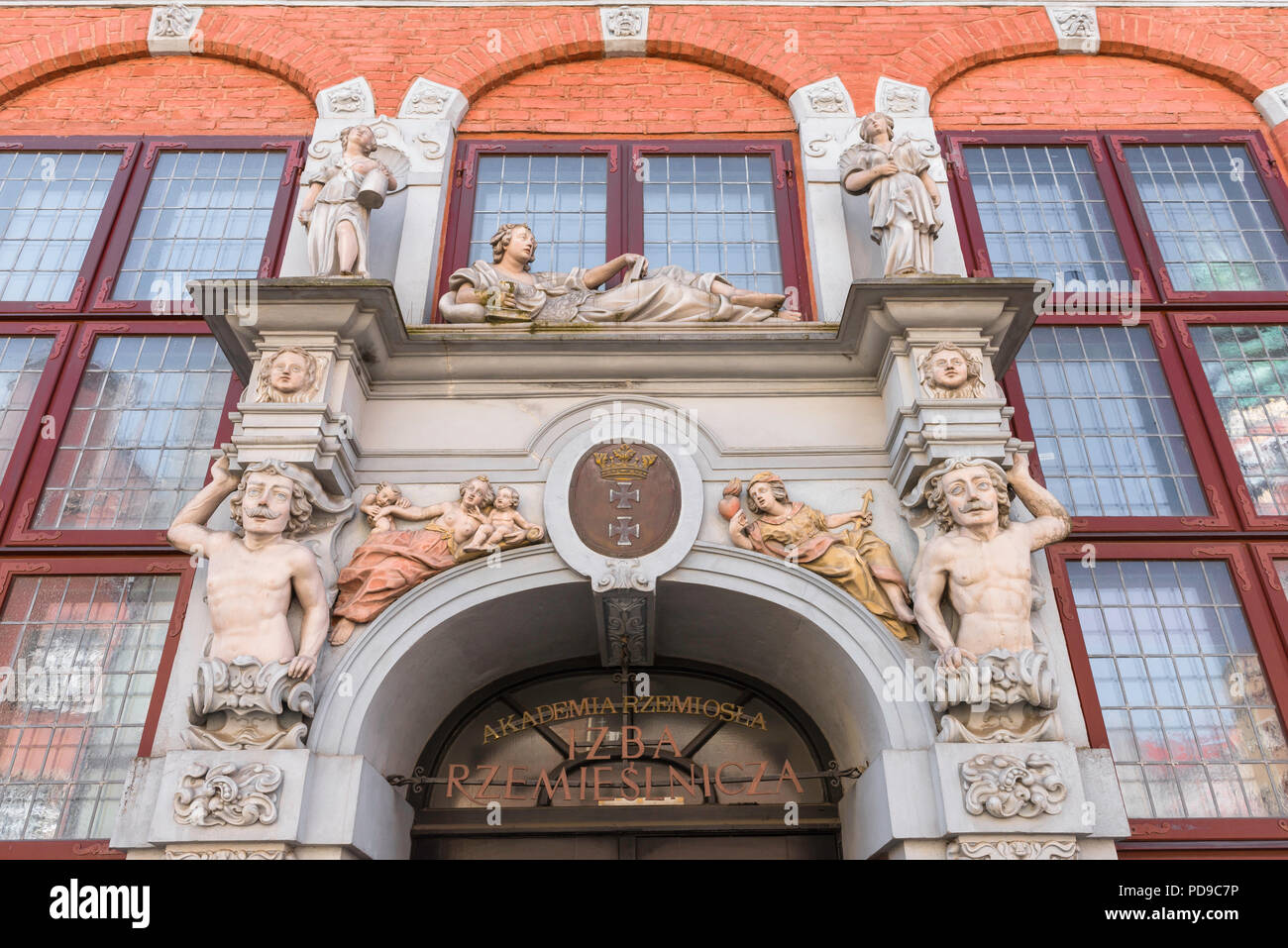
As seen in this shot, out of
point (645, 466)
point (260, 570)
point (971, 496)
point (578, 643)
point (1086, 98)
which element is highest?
point (1086, 98)

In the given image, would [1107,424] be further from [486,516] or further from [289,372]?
[289,372]

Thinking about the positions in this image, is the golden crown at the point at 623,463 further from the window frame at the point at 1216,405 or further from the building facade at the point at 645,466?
the window frame at the point at 1216,405

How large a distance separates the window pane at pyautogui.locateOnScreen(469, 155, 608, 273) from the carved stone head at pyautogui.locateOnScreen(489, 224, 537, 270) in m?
0.39

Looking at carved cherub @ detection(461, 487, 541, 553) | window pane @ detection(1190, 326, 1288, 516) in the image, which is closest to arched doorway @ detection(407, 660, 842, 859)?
carved cherub @ detection(461, 487, 541, 553)

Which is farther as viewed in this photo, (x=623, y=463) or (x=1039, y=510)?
(x=623, y=463)

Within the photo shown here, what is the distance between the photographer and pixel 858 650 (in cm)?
588

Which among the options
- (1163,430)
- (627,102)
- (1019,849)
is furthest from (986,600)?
(627,102)

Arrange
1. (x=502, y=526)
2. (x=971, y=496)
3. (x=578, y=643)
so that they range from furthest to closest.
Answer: (x=578, y=643), (x=502, y=526), (x=971, y=496)

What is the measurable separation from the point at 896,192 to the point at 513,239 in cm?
286

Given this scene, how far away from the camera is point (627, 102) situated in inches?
363

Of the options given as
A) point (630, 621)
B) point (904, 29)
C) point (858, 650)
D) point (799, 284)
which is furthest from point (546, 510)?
point (904, 29)

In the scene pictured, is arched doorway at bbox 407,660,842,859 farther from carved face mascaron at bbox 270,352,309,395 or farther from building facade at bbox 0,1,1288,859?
carved face mascaron at bbox 270,352,309,395

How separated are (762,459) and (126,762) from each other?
439 centimetres
